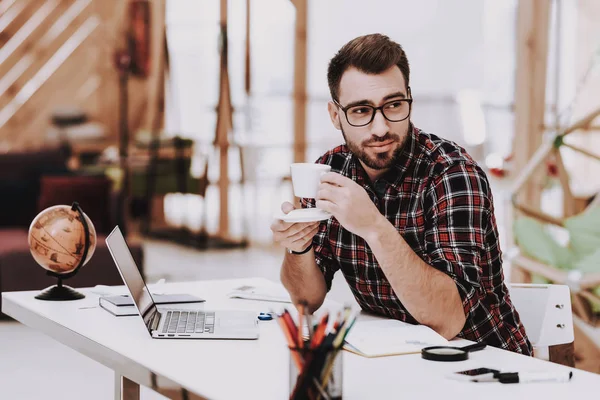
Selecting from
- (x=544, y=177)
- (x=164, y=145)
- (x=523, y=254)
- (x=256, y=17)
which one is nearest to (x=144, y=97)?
(x=164, y=145)

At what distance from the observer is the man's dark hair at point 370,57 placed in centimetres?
201

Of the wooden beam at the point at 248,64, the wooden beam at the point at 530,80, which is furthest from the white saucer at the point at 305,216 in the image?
the wooden beam at the point at 248,64

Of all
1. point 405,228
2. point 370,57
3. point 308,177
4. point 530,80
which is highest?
point 530,80

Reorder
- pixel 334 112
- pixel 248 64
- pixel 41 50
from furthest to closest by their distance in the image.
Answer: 1. pixel 41 50
2. pixel 248 64
3. pixel 334 112

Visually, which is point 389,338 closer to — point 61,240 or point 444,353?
point 444,353

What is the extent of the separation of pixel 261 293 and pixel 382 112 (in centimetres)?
62

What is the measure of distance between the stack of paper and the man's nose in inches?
20.0

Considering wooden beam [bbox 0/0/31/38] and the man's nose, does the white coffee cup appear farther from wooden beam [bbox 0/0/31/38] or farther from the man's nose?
wooden beam [bbox 0/0/31/38]

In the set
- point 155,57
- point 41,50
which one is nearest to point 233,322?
point 41,50

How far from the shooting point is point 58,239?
2289mm

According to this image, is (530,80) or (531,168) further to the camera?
(530,80)

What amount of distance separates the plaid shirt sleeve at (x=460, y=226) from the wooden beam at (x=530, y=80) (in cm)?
306

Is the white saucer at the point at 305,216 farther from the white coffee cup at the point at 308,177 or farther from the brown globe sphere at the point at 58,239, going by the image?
the brown globe sphere at the point at 58,239

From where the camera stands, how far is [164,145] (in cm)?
834
